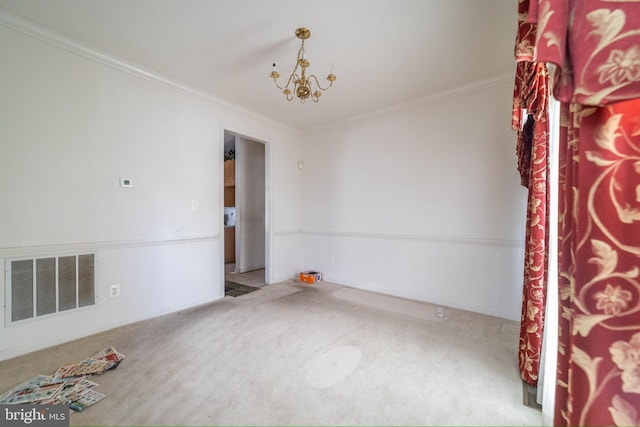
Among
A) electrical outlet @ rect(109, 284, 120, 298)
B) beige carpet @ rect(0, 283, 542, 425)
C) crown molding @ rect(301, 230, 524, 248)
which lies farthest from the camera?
crown molding @ rect(301, 230, 524, 248)

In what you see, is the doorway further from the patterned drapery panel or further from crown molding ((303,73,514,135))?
the patterned drapery panel

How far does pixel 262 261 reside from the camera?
5.25 m

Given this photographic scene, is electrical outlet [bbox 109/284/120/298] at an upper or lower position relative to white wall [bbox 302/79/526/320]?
lower

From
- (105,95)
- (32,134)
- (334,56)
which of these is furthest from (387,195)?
(32,134)

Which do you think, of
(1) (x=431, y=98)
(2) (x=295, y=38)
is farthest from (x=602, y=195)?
(1) (x=431, y=98)

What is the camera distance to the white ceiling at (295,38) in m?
1.83

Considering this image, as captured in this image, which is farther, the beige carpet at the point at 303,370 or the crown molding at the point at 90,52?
the crown molding at the point at 90,52

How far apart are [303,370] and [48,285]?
7.46ft

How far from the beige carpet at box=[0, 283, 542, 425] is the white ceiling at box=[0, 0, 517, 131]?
264 centimetres

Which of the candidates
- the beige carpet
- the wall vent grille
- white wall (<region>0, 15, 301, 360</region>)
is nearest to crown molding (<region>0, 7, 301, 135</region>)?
white wall (<region>0, 15, 301, 360</region>)

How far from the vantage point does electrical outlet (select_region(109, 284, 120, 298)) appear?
2436 mm

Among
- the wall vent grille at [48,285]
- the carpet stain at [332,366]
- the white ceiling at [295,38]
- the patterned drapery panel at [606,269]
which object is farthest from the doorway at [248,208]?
the patterned drapery panel at [606,269]

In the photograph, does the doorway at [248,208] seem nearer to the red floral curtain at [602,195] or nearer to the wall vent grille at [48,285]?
the wall vent grille at [48,285]

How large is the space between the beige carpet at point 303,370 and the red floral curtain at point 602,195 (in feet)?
3.60
